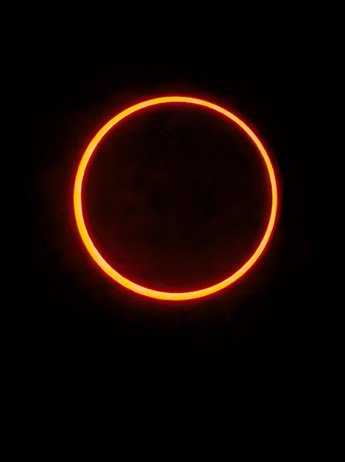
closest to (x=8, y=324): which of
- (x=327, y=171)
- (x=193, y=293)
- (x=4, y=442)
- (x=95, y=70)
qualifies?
(x=4, y=442)

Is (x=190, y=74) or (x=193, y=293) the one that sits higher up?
(x=190, y=74)

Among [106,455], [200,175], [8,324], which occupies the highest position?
[200,175]

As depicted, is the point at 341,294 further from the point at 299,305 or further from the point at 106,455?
the point at 106,455
